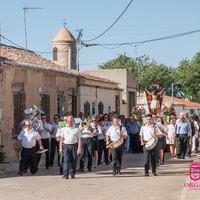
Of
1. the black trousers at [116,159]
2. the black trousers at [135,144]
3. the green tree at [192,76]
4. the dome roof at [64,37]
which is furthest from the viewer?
the green tree at [192,76]

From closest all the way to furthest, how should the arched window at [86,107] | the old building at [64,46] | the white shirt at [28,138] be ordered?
the white shirt at [28,138] → the arched window at [86,107] → the old building at [64,46]

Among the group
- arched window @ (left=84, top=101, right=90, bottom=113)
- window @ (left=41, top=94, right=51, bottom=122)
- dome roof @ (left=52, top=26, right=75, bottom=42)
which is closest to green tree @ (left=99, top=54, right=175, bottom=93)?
dome roof @ (left=52, top=26, right=75, bottom=42)

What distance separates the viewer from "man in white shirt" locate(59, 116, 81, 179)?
17359 mm

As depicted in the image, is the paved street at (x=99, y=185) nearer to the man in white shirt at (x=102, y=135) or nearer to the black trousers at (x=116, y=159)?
the black trousers at (x=116, y=159)

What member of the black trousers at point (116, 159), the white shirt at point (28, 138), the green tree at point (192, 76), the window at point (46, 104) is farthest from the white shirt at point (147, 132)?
the green tree at point (192, 76)

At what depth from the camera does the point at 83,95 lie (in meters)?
35.5

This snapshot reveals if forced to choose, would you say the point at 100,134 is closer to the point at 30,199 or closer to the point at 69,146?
the point at 69,146

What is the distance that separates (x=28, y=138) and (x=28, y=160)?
658mm

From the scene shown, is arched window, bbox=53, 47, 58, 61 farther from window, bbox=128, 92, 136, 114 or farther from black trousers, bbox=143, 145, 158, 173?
black trousers, bbox=143, 145, 158, 173

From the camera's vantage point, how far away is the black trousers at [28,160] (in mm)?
18812

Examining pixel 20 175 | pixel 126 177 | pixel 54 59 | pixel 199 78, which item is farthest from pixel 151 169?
pixel 199 78

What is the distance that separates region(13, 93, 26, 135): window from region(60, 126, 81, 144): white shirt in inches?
347

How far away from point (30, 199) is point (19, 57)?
17227 mm

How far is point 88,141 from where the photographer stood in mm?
19969
